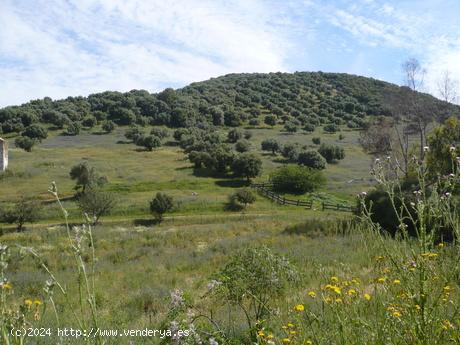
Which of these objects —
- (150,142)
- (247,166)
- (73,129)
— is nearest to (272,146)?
(247,166)

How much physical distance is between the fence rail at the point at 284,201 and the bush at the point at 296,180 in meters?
1.44

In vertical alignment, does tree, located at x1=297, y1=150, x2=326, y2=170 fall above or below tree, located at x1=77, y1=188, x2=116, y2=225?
above

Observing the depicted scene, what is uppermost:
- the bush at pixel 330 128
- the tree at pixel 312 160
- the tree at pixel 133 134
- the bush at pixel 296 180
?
the bush at pixel 330 128

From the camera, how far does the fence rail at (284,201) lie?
4459 cm

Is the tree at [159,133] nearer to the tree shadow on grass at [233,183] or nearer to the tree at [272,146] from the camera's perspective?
the tree at [272,146]

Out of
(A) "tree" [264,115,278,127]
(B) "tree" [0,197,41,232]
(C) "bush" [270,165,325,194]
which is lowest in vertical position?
(B) "tree" [0,197,41,232]

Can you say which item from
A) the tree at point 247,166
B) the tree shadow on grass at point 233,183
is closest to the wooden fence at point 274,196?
the tree shadow on grass at point 233,183

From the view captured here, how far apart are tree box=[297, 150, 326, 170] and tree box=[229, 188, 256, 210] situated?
22327mm

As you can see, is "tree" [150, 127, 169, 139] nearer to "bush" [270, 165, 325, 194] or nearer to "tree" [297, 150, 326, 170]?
"tree" [297, 150, 326, 170]

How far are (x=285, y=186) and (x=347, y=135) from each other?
162 feet

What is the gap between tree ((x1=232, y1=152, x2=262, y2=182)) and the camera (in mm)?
57281

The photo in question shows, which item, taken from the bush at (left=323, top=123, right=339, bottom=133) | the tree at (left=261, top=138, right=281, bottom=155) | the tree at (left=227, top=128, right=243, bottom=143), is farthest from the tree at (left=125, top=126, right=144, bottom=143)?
the bush at (left=323, top=123, right=339, bottom=133)

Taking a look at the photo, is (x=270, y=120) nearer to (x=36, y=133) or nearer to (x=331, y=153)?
(x=331, y=153)

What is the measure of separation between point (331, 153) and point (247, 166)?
2138cm
